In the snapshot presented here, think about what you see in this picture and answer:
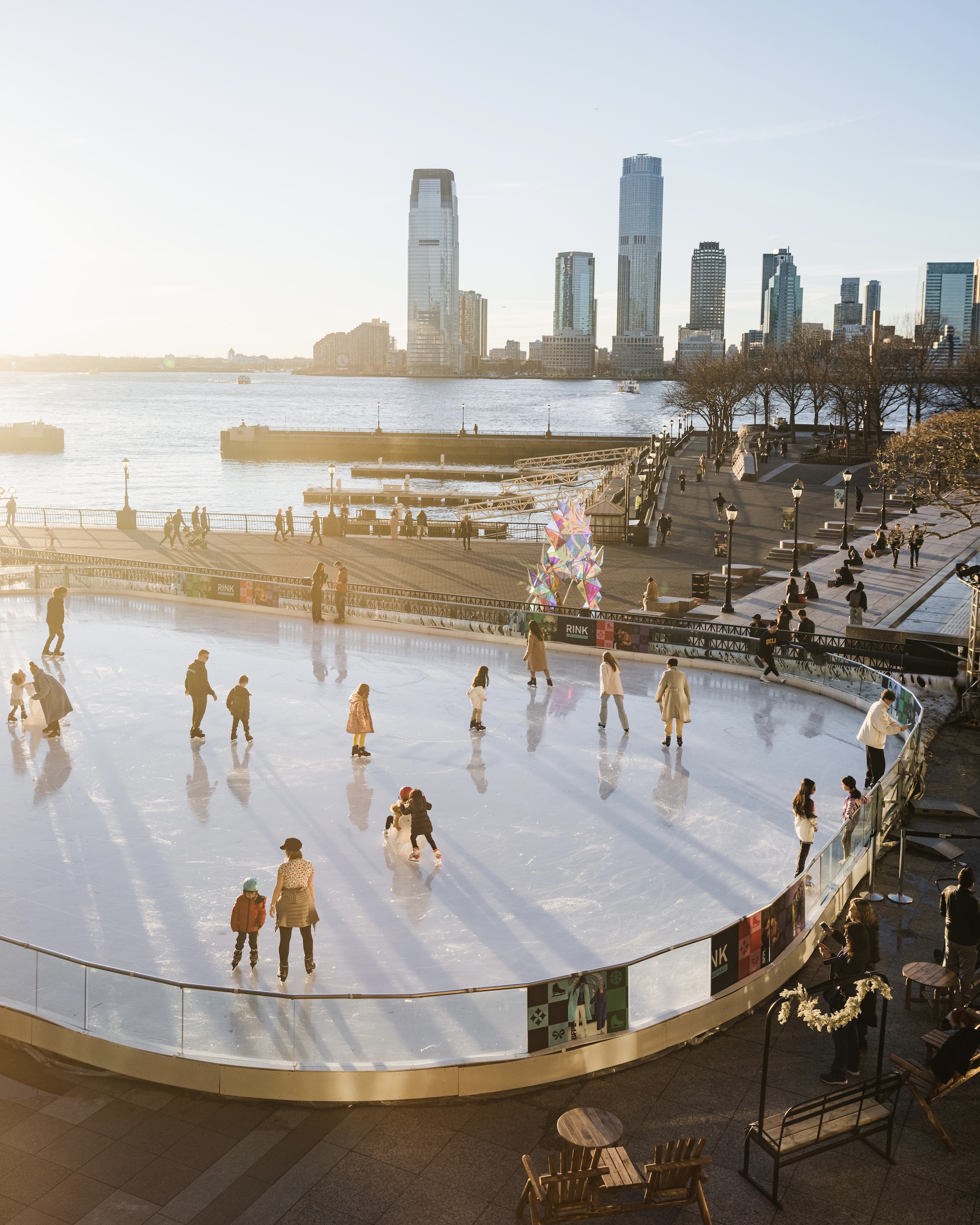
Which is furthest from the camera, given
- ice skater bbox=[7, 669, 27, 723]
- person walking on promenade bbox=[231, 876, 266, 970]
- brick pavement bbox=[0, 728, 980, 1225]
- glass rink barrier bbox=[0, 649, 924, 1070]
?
ice skater bbox=[7, 669, 27, 723]

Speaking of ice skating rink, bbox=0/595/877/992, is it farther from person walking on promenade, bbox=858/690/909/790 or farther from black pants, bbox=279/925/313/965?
person walking on promenade, bbox=858/690/909/790

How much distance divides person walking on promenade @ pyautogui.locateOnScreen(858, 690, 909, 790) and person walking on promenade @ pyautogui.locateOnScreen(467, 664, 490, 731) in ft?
18.8

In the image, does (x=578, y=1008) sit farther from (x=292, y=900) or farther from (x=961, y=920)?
(x=961, y=920)

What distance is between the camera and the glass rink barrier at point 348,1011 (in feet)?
27.0

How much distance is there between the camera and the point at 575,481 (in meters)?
72.4

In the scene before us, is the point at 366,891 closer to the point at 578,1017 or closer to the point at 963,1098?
the point at 578,1017

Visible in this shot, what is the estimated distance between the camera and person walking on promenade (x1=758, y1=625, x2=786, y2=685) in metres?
21.3

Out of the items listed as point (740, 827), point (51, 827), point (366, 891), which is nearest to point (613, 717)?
point (740, 827)

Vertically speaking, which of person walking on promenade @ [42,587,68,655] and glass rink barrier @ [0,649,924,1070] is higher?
person walking on promenade @ [42,587,68,655]

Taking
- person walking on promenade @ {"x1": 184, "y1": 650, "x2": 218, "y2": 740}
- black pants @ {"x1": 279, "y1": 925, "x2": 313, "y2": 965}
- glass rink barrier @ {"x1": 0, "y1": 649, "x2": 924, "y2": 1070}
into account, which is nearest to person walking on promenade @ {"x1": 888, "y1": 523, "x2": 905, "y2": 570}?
person walking on promenade @ {"x1": 184, "y1": 650, "x2": 218, "y2": 740}

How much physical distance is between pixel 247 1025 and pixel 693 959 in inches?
141

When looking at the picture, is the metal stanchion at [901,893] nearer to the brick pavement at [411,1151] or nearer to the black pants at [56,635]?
the brick pavement at [411,1151]

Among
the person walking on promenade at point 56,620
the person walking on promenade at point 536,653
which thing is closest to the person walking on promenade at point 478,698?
the person walking on promenade at point 536,653

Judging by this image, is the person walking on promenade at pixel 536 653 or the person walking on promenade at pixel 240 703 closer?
the person walking on promenade at pixel 240 703
